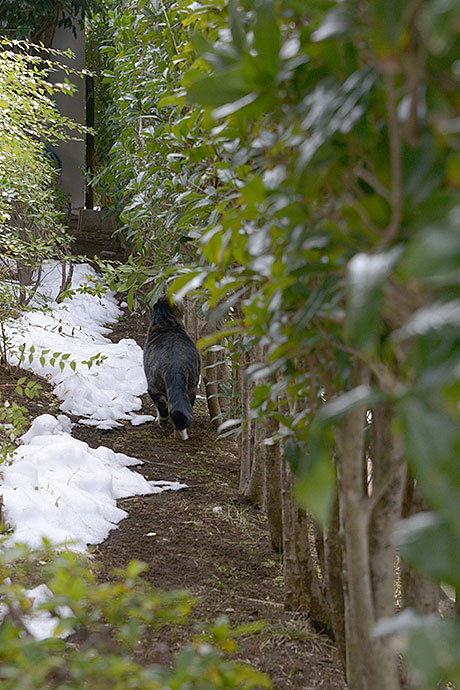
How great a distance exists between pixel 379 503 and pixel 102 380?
16.9 ft

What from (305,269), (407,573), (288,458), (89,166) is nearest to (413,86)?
(305,269)

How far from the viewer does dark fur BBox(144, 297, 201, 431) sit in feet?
15.5

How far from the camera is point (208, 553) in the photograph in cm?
295

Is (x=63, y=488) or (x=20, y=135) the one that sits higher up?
(x=20, y=135)

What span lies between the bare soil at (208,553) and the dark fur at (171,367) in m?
0.28

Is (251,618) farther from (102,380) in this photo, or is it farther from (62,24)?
(62,24)

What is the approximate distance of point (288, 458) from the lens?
1.16 meters

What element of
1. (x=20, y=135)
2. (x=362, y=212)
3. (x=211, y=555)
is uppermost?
(x=362, y=212)

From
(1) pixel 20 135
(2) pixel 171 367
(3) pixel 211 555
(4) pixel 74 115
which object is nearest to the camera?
(3) pixel 211 555

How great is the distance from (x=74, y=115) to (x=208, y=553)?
11430mm

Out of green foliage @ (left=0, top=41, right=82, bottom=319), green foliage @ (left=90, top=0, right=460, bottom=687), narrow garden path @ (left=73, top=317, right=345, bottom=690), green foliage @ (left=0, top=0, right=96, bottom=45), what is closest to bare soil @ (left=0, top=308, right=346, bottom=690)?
narrow garden path @ (left=73, top=317, right=345, bottom=690)

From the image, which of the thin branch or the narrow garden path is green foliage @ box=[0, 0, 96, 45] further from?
the thin branch

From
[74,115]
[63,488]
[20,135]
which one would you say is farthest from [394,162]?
[74,115]

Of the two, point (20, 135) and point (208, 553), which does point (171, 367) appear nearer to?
point (20, 135)
